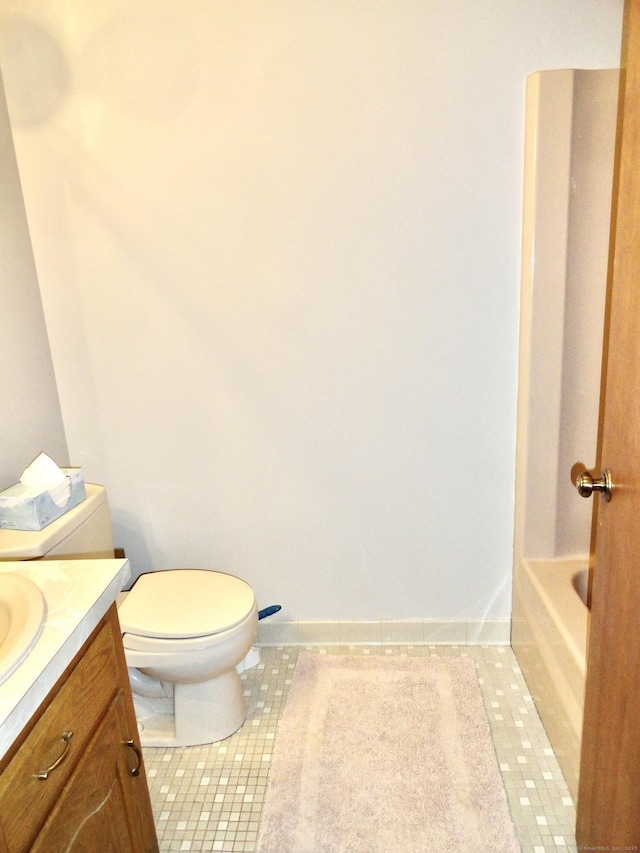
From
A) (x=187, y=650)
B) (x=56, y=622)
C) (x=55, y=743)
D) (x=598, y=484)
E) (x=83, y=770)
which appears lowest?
(x=187, y=650)

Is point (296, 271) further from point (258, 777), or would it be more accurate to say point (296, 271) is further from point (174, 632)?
point (258, 777)

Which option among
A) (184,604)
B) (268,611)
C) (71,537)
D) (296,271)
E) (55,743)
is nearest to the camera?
(55,743)

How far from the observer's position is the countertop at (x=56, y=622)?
2.81 ft

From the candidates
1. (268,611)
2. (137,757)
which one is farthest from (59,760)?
(268,611)

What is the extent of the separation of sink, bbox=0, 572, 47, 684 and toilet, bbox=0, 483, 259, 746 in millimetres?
451

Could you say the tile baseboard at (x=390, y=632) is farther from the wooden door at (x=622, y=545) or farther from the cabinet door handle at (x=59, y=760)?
the cabinet door handle at (x=59, y=760)

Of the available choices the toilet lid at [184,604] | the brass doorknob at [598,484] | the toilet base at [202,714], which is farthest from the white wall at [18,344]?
the brass doorknob at [598,484]

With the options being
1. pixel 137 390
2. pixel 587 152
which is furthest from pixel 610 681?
pixel 137 390

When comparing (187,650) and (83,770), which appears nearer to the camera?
(83,770)

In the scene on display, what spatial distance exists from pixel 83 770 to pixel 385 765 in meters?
1.01

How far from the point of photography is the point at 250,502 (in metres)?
2.26

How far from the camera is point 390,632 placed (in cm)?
235

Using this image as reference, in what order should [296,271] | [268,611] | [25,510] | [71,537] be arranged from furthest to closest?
[268,611] < [296,271] < [71,537] < [25,510]

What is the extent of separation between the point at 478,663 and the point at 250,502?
3.41 ft
